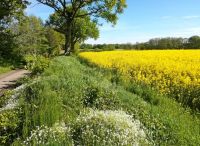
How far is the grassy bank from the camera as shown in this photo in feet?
25.9

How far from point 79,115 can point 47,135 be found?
5.45ft

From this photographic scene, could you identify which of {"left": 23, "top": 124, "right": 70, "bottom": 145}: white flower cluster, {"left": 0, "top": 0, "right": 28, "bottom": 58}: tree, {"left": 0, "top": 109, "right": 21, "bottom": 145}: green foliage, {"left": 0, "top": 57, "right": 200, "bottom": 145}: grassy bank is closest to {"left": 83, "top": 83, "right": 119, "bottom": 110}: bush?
{"left": 0, "top": 57, "right": 200, "bottom": 145}: grassy bank

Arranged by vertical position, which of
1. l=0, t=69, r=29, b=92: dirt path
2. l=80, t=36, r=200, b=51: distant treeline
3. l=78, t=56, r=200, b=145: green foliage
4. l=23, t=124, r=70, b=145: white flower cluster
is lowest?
l=80, t=36, r=200, b=51: distant treeline

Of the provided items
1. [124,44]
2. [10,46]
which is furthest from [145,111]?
[124,44]

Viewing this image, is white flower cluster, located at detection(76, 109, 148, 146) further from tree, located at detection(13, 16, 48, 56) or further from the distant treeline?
the distant treeline

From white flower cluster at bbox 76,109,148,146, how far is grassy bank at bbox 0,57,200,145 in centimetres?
2

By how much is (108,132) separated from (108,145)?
18.8 inches

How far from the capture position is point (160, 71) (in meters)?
17.7

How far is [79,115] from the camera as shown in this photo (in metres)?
9.29

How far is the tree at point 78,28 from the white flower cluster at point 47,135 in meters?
60.9

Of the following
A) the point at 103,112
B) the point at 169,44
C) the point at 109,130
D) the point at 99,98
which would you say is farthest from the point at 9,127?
the point at 169,44

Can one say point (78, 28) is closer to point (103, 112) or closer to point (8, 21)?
point (8, 21)

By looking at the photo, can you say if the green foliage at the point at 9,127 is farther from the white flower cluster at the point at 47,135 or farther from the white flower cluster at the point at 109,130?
the white flower cluster at the point at 109,130

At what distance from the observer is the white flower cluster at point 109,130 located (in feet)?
24.0
